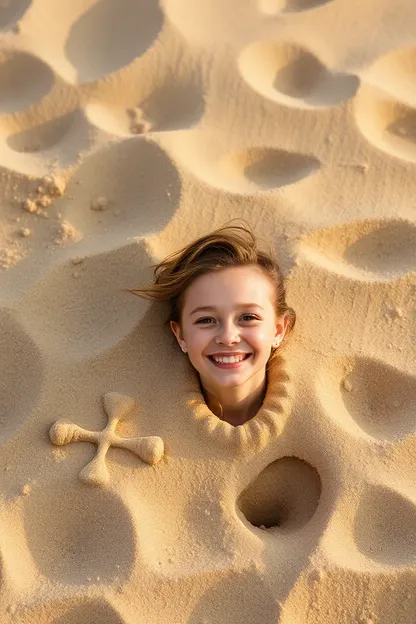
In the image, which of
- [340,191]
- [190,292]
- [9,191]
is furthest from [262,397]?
[9,191]

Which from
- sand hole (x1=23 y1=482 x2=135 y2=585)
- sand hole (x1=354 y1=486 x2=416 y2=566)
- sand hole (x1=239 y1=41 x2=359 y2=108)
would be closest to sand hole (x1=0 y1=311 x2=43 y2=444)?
sand hole (x1=23 y1=482 x2=135 y2=585)

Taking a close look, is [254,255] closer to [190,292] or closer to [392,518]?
[190,292]

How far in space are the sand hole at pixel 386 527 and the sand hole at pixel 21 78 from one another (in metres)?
1.65

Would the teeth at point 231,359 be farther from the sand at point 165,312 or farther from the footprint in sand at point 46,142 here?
the footprint in sand at point 46,142

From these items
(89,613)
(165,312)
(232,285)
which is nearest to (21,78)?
(165,312)

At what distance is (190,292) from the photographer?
2.05 m

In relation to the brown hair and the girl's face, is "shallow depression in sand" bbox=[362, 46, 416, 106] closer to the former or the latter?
the brown hair

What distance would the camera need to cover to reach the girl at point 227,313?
196 cm

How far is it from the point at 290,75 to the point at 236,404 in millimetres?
1172

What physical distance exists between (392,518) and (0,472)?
37.0 inches

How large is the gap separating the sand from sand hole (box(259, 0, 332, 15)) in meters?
0.02

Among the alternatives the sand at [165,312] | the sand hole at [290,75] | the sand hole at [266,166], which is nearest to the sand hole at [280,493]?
the sand at [165,312]

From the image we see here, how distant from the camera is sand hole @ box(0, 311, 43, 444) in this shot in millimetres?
1957

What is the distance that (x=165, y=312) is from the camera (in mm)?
2131
